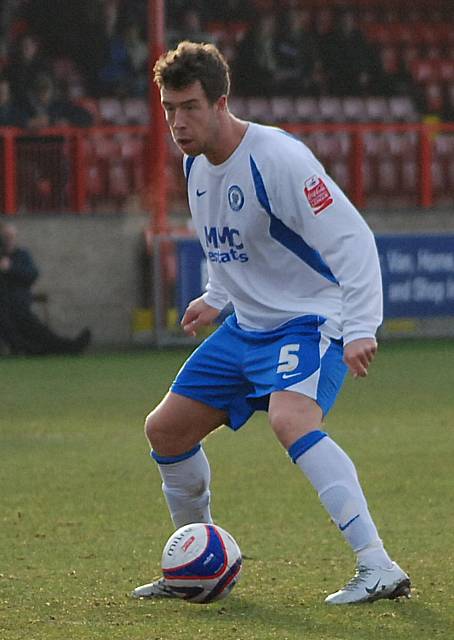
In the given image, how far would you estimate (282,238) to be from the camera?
549 centimetres

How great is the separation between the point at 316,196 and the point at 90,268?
44.4ft

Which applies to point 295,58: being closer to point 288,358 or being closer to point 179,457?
point 179,457

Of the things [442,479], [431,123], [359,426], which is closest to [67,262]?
[431,123]

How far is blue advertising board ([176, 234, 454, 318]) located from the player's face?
12.8m

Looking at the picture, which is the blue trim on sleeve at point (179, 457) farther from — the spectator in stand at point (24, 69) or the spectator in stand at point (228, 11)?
the spectator in stand at point (228, 11)

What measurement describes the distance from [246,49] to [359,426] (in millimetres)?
11496

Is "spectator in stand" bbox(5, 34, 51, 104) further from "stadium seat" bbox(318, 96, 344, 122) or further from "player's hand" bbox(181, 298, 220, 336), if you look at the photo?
"player's hand" bbox(181, 298, 220, 336)

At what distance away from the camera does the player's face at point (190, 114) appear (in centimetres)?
529

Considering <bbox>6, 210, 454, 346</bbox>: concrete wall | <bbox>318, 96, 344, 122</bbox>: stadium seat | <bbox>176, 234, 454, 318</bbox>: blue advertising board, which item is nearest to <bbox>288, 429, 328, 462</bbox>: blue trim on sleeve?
<bbox>176, 234, 454, 318</bbox>: blue advertising board

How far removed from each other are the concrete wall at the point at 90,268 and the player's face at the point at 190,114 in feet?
43.6

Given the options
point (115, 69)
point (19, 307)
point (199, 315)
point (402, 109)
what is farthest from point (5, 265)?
point (199, 315)

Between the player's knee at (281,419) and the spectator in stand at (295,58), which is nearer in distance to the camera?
the player's knee at (281,419)

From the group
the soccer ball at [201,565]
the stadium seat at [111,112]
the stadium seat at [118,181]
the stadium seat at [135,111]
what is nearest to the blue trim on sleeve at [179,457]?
the soccer ball at [201,565]

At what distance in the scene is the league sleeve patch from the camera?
5297 mm
